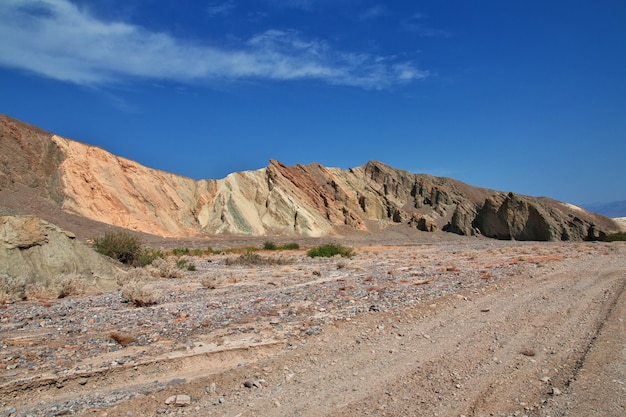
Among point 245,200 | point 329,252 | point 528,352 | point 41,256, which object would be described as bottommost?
point 528,352

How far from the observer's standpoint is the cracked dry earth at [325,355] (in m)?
5.23

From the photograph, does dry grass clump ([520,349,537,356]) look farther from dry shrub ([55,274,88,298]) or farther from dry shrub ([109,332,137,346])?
dry shrub ([55,274,88,298])

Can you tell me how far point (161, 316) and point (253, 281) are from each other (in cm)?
687

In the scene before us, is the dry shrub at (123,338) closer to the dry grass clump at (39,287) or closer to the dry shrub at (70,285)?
the dry grass clump at (39,287)

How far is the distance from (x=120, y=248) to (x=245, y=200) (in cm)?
4093

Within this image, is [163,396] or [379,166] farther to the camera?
[379,166]

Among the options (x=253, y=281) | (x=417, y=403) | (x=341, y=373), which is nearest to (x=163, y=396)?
(x=341, y=373)

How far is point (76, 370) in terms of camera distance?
241 inches

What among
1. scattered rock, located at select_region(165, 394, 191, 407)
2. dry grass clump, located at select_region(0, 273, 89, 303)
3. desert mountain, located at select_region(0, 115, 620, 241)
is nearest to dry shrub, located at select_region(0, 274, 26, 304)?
dry grass clump, located at select_region(0, 273, 89, 303)

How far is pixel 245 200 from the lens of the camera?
62.2 m

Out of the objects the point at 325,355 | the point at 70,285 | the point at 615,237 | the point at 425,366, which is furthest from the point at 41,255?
the point at 615,237

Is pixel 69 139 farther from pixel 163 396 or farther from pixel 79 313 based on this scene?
pixel 163 396

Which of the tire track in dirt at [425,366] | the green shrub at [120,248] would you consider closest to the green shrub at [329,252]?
the green shrub at [120,248]

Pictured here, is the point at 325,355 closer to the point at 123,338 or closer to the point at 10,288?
the point at 123,338
